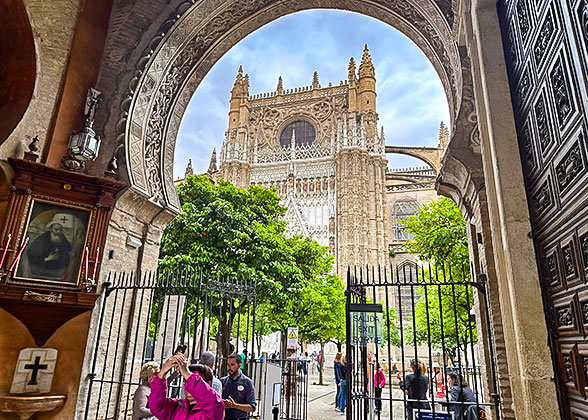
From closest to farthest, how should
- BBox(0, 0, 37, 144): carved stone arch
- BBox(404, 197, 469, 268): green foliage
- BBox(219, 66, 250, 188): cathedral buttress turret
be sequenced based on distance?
1. BBox(0, 0, 37, 144): carved stone arch
2. BBox(404, 197, 469, 268): green foliage
3. BBox(219, 66, 250, 188): cathedral buttress turret

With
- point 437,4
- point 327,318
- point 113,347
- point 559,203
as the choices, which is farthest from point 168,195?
point 327,318

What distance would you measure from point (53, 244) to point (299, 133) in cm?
3538

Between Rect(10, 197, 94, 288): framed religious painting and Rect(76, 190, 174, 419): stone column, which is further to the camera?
Rect(76, 190, 174, 419): stone column

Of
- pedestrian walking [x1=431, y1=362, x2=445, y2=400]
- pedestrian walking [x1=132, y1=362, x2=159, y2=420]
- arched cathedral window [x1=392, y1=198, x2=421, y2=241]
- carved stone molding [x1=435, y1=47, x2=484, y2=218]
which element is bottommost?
pedestrian walking [x1=431, y1=362, x2=445, y2=400]

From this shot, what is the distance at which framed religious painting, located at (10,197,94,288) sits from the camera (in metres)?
5.11

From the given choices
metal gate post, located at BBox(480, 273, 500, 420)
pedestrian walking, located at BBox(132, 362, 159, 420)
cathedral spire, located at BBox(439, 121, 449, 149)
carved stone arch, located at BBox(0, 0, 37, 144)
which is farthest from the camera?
cathedral spire, located at BBox(439, 121, 449, 149)

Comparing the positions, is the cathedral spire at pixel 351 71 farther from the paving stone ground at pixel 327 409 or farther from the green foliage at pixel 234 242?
the paving stone ground at pixel 327 409

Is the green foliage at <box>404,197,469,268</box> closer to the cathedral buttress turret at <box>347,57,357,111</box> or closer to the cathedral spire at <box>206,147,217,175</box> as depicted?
the cathedral buttress turret at <box>347,57,357,111</box>

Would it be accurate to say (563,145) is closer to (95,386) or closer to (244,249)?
(95,386)

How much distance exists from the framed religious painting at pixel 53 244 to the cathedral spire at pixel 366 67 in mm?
36333

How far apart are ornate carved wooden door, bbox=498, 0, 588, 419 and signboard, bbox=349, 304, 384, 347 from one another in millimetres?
2967

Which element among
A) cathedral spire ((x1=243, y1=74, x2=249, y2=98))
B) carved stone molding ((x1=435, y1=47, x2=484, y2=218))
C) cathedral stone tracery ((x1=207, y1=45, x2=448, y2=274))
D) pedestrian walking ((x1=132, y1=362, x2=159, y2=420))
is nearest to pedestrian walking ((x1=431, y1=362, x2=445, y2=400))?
carved stone molding ((x1=435, y1=47, x2=484, y2=218))

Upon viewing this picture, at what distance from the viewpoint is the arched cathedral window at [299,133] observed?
3903 centimetres

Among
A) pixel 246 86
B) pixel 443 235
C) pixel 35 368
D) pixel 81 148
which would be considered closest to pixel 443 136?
pixel 246 86
